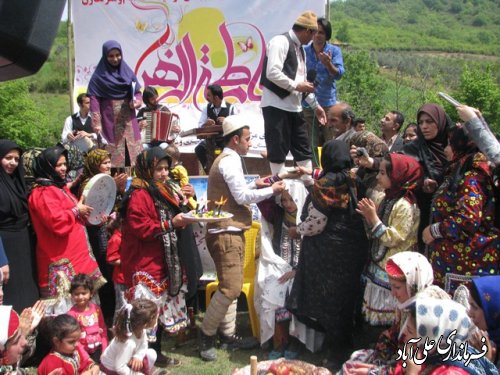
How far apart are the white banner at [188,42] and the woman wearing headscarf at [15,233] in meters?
4.12

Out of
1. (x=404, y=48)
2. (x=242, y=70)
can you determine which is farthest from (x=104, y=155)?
(x=404, y=48)

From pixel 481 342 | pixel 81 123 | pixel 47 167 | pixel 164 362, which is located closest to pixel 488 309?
pixel 481 342

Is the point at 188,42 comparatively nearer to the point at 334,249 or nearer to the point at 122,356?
the point at 334,249

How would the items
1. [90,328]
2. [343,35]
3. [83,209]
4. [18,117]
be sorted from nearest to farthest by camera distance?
1. [90,328]
2. [83,209]
3. [18,117]
4. [343,35]

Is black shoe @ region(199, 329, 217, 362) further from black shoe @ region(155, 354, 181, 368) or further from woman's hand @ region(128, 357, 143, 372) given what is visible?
woman's hand @ region(128, 357, 143, 372)

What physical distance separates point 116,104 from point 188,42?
8.41 ft

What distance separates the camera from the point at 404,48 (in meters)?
52.0

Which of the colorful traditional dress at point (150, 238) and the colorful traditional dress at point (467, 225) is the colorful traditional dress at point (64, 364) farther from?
the colorful traditional dress at point (467, 225)

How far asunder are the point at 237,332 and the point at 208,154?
104 inches

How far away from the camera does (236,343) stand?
520 cm

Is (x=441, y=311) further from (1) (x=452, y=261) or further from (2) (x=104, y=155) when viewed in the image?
(2) (x=104, y=155)

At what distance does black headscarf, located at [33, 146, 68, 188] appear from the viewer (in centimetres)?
470

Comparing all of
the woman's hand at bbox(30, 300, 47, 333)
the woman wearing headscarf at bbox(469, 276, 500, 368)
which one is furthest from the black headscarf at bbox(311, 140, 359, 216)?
the woman's hand at bbox(30, 300, 47, 333)

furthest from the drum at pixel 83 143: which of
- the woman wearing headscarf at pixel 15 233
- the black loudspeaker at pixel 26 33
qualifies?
the black loudspeaker at pixel 26 33
